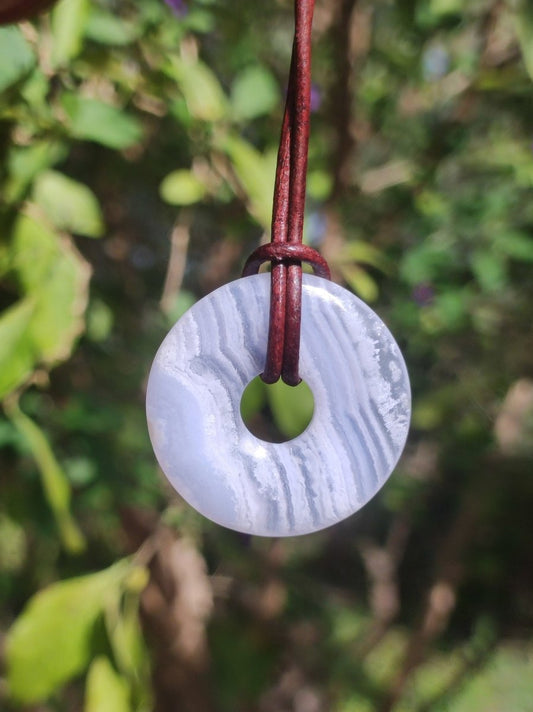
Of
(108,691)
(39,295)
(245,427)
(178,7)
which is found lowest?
(108,691)

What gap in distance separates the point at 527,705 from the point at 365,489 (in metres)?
1.74

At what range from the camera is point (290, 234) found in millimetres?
363

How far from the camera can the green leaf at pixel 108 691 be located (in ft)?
2.24

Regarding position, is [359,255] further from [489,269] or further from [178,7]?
[178,7]

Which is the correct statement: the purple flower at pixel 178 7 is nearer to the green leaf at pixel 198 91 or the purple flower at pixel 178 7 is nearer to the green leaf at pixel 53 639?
the green leaf at pixel 198 91

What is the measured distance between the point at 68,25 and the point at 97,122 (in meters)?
0.09

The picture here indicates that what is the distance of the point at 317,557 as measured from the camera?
2.23 metres

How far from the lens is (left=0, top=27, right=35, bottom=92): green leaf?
0.54m

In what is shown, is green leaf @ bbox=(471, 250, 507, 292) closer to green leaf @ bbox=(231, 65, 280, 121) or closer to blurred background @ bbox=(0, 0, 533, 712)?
blurred background @ bbox=(0, 0, 533, 712)

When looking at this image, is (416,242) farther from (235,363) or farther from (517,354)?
(235,363)

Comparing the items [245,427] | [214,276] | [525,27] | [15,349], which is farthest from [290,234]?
[214,276]

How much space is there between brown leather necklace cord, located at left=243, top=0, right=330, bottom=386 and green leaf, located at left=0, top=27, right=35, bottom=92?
0.30 meters

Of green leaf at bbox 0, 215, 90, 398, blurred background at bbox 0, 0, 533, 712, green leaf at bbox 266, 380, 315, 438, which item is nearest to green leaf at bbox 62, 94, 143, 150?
blurred background at bbox 0, 0, 533, 712

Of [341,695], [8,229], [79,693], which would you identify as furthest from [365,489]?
[79,693]
